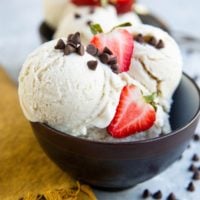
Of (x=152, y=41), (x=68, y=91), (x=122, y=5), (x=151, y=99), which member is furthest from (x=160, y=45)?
(x=122, y=5)

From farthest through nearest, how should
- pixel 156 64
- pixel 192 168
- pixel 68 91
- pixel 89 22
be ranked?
pixel 89 22, pixel 192 168, pixel 156 64, pixel 68 91

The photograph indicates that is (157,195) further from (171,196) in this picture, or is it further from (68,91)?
(68,91)

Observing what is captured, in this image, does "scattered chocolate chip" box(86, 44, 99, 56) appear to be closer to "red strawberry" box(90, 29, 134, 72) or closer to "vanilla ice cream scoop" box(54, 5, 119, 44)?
"red strawberry" box(90, 29, 134, 72)

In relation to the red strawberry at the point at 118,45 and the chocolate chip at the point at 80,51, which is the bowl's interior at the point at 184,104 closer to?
the red strawberry at the point at 118,45

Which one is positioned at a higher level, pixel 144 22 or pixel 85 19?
pixel 85 19

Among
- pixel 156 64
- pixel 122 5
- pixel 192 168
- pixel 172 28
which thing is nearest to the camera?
pixel 156 64

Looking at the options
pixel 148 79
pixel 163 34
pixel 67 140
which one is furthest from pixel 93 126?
pixel 163 34

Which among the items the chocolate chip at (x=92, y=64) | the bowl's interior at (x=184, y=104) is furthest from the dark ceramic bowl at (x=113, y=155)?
the chocolate chip at (x=92, y=64)
